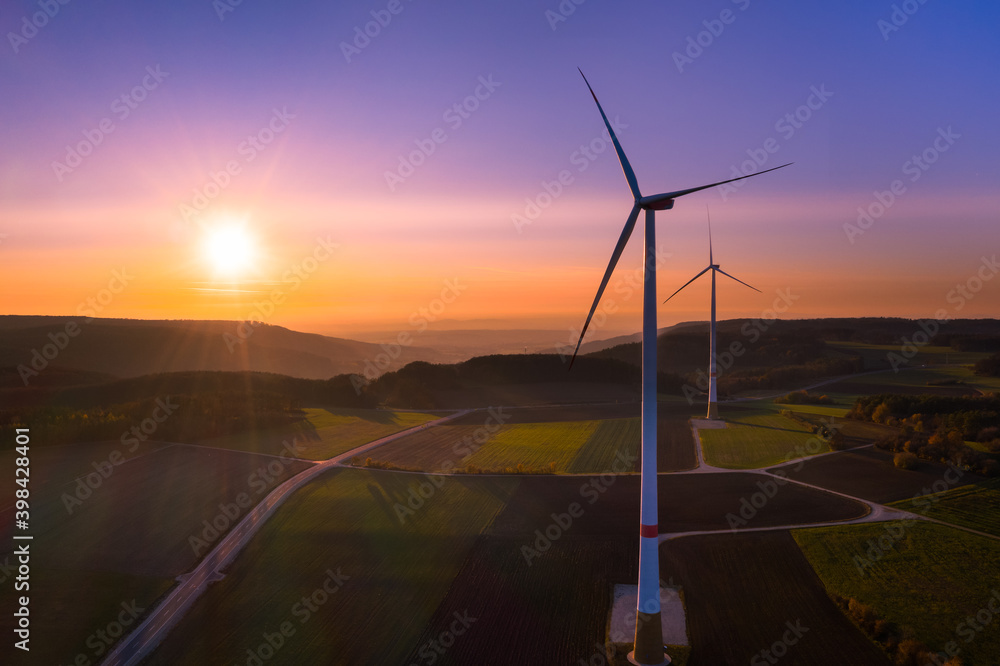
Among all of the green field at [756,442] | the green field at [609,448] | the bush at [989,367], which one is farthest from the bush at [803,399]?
the bush at [989,367]

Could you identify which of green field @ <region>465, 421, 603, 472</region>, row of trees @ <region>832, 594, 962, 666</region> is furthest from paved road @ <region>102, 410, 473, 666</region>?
row of trees @ <region>832, 594, 962, 666</region>

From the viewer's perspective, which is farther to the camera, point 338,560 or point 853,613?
point 338,560

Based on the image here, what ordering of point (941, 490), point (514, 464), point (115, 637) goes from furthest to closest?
point (514, 464)
point (941, 490)
point (115, 637)

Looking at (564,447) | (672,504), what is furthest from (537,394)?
(672,504)

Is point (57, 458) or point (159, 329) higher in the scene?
point (159, 329)

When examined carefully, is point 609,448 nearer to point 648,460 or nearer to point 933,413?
point 933,413

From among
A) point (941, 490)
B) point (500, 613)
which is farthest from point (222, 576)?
point (941, 490)

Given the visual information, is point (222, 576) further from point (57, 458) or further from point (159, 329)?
point (159, 329)
